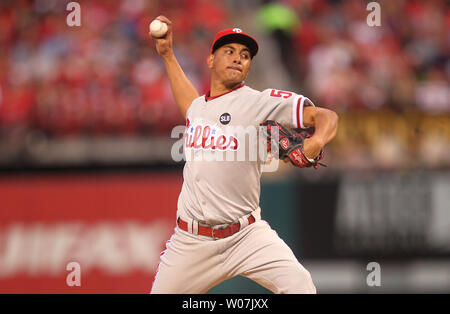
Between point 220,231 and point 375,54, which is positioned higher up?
→ point 375,54

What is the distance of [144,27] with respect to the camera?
9930 mm

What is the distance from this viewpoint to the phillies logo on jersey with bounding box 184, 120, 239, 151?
12.6 ft

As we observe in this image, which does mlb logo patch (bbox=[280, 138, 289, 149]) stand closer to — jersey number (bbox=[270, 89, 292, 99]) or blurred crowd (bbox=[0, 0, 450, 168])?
jersey number (bbox=[270, 89, 292, 99])

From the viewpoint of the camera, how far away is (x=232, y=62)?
397 cm

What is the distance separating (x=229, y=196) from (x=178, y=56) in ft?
18.8

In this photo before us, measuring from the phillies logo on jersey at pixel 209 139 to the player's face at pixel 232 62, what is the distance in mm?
340

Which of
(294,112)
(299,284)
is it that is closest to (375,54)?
(294,112)

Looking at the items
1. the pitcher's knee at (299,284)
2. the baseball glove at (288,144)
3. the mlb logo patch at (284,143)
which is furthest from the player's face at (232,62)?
the pitcher's knee at (299,284)

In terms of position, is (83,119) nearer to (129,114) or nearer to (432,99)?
(129,114)

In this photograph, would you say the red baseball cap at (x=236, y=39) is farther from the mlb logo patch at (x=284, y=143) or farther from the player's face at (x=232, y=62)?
the mlb logo patch at (x=284, y=143)

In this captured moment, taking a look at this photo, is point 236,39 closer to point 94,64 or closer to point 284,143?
point 284,143

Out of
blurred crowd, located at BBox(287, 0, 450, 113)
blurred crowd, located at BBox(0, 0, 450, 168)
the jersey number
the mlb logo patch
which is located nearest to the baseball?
the jersey number

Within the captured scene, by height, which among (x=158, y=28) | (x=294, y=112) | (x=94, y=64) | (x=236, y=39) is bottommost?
(x=294, y=112)

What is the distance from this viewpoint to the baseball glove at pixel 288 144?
3.55m
